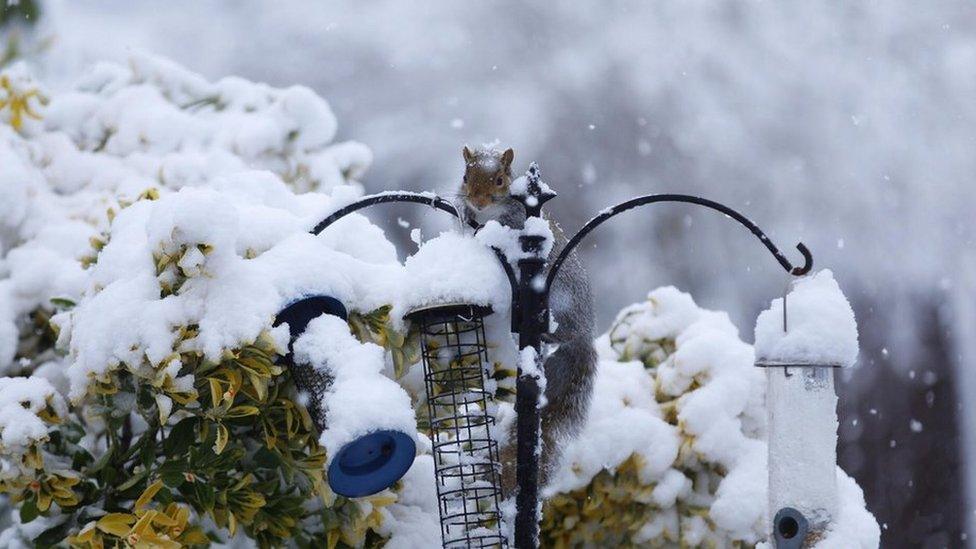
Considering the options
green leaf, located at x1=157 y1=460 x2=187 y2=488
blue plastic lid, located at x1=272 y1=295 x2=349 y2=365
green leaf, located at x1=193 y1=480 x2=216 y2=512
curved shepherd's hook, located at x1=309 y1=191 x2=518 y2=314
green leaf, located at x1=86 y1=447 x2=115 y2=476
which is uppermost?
curved shepherd's hook, located at x1=309 y1=191 x2=518 y2=314

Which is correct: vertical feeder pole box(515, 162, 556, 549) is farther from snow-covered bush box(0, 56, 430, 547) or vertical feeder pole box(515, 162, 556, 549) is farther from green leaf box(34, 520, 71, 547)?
green leaf box(34, 520, 71, 547)

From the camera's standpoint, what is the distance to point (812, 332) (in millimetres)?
1741

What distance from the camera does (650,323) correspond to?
8.77 feet

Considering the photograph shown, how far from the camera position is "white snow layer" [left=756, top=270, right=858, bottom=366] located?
174 cm

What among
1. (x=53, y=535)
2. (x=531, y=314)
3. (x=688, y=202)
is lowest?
(x=53, y=535)

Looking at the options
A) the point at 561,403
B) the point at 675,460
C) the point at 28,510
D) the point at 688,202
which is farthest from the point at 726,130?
the point at 28,510

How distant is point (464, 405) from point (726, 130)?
16.2 feet

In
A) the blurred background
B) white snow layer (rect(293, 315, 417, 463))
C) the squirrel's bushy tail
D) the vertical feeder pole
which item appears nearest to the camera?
white snow layer (rect(293, 315, 417, 463))

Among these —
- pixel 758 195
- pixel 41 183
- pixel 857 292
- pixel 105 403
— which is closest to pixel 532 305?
pixel 105 403

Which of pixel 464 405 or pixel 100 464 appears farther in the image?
pixel 464 405

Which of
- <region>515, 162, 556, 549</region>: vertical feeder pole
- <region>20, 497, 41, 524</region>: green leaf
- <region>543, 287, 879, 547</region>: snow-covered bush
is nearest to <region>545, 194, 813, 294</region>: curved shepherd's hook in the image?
<region>515, 162, 556, 549</region>: vertical feeder pole

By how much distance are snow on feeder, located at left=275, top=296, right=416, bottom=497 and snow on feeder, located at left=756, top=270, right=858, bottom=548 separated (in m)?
0.62

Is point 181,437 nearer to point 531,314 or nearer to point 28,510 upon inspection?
point 28,510

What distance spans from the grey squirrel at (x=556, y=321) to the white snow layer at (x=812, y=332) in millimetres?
399
